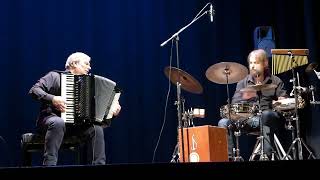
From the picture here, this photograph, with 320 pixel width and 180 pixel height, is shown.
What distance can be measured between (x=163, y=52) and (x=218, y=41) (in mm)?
766

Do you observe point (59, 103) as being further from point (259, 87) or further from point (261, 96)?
point (261, 96)

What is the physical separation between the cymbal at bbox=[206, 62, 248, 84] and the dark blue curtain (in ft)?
4.04

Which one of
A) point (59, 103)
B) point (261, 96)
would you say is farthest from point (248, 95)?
point (59, 103)

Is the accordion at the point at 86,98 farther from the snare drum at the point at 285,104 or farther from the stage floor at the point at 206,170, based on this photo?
the stage floor at the point at 206,170

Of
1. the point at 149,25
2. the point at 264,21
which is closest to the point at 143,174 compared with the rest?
the point at 149,25

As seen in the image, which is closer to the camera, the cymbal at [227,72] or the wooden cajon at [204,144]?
the wooden cajon at [204,144]

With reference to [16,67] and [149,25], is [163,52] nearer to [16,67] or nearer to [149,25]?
[149,25]

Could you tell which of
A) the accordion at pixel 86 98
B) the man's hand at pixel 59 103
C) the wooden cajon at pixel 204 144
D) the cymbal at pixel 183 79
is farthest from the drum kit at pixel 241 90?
the man's hand at pixel 59 103

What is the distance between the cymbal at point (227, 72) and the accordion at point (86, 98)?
3.50 ft

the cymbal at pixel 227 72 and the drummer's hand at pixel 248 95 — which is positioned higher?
the cymbal at pixel 227 72

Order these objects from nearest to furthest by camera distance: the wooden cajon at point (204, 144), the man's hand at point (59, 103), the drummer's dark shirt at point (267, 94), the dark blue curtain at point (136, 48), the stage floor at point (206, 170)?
the stage floor at point (206, 170)
the man's hand at point (59, 103)
the wooden cajon at point (204, 144)
the drummer's dark shirt at point (267, 94)
the dark blue curtain at point (136, 48)

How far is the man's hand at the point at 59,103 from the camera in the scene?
457 cm

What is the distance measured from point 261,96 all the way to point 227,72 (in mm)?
445

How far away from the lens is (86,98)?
15.5ft
